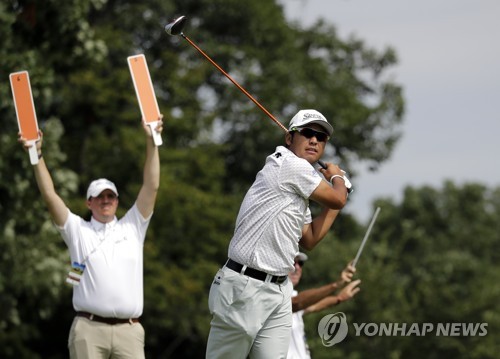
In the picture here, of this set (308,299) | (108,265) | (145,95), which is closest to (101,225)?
(108,265)

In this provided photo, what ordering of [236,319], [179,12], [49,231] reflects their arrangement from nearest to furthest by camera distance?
[236,319] → [49,231] → [179,12]

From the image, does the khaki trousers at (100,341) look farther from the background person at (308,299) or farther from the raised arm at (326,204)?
the raised arm at (326,204)

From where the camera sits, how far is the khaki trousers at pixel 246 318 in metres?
7.27

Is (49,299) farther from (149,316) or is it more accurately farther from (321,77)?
(321,77)

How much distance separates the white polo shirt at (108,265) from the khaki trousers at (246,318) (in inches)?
70.1

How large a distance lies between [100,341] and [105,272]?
55 centimetres

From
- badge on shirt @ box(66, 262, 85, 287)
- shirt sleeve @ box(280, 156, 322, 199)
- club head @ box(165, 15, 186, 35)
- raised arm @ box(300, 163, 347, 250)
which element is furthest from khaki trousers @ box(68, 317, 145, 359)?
shirt sleeve @ box(280, 156, 322, 199)

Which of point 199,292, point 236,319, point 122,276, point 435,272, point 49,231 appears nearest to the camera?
point 236,319

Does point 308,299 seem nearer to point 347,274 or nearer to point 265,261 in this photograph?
point 347,274

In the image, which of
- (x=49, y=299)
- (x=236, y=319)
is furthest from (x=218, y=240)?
(x=236, y=319)

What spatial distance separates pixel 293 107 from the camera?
34.8 m

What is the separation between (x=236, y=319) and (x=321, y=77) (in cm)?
3047

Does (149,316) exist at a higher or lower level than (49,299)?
higher

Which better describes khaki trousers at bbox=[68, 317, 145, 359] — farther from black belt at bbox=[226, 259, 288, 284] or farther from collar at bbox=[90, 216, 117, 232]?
black belt at bbox=[226, 259, 288, 284]
